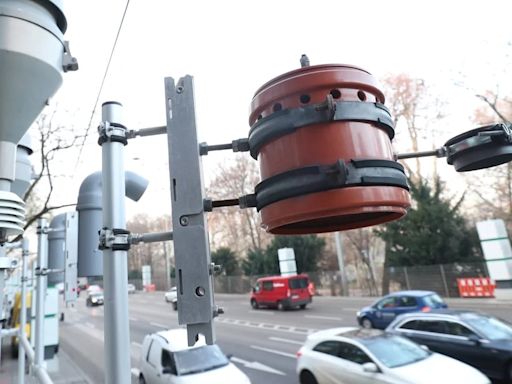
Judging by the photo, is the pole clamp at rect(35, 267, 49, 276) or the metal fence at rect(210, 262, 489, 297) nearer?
the pole clamp at rect(35, 267, 49, 276)

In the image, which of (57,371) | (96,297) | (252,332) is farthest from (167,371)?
(96,297)

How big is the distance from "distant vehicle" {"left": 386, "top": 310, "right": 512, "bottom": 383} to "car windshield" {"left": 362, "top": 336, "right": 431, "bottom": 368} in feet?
4.58

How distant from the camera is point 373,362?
5.57 m

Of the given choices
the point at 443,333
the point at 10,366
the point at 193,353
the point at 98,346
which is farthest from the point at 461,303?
the point at 10,366

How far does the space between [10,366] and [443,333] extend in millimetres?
11287

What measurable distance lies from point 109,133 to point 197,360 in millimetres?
6193

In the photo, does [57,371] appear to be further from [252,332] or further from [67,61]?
[67,61]

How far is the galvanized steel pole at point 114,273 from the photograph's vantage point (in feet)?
4.34

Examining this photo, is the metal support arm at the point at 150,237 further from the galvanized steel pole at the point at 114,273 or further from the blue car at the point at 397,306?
the blue car at the point at 397,306

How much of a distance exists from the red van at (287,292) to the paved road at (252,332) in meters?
0.48

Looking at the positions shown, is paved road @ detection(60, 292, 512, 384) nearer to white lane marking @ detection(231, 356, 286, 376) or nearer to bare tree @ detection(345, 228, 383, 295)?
white lane marking @ detection(231, 356, 286, 376)

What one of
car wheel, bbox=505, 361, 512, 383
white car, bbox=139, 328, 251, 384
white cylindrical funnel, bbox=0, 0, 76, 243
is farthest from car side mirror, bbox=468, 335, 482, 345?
white cylindrical funnel, bbox=0, 0, 76, 243

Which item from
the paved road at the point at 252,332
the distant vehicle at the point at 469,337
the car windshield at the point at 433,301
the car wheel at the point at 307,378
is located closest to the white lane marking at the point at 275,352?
the paved road at the point at 252,332

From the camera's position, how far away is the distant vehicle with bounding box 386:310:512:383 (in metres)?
6.38
